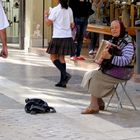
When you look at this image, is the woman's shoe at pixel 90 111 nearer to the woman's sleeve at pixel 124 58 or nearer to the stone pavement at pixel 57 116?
the stone pavement at pixel 57 116

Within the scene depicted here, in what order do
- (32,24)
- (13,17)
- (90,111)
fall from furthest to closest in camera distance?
(13,17) < (32,24) < (90,111)

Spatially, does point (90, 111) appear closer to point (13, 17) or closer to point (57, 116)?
point (57, 116)

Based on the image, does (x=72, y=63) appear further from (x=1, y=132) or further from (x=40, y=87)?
(x=1, y=132)

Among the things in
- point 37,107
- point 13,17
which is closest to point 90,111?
point 37,107

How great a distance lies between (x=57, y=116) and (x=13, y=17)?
9.74 m

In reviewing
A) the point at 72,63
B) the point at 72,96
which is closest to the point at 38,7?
the point at 72,63

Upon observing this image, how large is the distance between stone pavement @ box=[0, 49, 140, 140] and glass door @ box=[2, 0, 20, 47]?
18.6 feet

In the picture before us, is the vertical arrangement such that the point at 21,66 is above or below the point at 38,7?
below

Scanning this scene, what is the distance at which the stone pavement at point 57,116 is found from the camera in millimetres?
6094

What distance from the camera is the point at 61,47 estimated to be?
9.33m

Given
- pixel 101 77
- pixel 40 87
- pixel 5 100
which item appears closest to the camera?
pixel 101 77

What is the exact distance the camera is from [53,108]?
7348 millimetres

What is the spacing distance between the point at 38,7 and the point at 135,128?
9261 mm

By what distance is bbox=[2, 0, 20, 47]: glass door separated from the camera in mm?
16234
